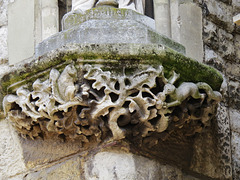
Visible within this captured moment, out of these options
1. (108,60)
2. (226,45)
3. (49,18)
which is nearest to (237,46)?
(226,45)

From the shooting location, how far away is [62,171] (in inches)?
164

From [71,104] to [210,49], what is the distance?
131 cm

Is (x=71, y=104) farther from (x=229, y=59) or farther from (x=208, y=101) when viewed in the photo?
(x=229, y=59)

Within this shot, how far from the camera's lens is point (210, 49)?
15.8 feet

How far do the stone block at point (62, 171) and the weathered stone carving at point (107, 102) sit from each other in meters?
0.15

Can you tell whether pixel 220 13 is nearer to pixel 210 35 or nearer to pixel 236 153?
pixel 210 35

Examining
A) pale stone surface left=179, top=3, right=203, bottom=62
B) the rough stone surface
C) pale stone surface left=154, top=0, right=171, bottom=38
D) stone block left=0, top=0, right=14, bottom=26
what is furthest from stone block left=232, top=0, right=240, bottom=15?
stone block left=0, top=0, right=14, bottom=26

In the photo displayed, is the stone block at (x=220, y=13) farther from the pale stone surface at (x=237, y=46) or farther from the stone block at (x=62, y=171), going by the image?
the stone block at (x=62, y=171)

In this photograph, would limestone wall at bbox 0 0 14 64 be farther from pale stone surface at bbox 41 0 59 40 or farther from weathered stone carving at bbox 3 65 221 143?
weathered stone carving at bbox 3 65 221 143

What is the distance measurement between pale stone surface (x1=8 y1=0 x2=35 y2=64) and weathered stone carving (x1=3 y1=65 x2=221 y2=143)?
0.57 m

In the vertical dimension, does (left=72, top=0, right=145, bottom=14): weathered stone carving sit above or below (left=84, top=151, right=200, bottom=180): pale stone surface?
above

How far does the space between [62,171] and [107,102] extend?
1.89ft

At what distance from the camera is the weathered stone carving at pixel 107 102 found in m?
3.85

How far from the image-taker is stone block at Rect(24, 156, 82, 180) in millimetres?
4102
